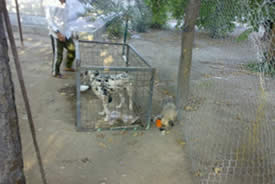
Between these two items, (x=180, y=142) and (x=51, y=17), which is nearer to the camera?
(x=180, y=142)

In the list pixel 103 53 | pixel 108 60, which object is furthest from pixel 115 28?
pixel 108 60

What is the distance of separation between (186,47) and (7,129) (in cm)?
288

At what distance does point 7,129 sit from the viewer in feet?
5.35

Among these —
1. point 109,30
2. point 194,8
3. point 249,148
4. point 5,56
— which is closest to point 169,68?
point 109,30

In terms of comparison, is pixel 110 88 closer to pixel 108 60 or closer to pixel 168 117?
pixel 168 117

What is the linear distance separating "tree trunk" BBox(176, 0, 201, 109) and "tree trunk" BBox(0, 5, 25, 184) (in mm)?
2744

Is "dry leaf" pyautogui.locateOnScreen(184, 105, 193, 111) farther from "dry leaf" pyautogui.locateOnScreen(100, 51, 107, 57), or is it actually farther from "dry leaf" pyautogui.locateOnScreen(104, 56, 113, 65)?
"dry leaf" pyautogui.locateOnScreen(100, 51, 107, 57)

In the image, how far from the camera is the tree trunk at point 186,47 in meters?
3.53

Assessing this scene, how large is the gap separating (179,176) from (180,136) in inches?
34.2

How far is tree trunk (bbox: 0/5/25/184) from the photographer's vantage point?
4.93ft

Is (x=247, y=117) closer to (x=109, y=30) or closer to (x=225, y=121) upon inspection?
(x=225, y=121)

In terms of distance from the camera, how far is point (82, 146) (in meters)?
3.21

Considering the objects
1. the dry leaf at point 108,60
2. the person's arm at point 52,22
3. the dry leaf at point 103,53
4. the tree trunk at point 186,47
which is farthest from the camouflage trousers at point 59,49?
the tree trunk at point 186,47

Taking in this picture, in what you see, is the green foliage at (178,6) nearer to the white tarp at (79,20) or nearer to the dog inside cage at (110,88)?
the dog inside cage at (110,88)
